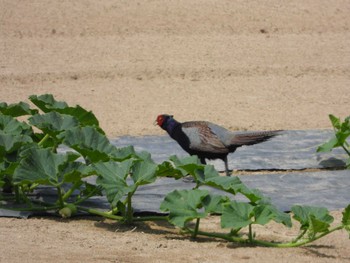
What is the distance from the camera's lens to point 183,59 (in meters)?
13.3

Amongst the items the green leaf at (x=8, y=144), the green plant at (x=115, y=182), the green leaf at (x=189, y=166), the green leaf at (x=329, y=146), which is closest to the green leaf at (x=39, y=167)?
the green plant at (x=115, y=182)

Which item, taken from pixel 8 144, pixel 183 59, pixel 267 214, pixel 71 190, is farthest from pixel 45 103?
pixel 183 59

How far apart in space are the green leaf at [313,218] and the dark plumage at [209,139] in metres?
2.12

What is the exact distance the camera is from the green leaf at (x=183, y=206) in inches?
249

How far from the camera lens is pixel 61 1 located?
14953 millimetres

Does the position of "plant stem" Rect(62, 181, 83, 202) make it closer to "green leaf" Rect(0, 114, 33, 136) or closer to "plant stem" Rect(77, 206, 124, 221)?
"plant stem" Rect(77, 206, 124, 221)

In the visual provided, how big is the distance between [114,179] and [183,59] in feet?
22.6

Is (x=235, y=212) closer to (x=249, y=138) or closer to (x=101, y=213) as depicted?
(x=101, y=213)

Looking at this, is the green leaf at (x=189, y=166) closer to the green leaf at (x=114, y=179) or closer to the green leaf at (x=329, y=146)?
the green leaf at (x=114, y=179)

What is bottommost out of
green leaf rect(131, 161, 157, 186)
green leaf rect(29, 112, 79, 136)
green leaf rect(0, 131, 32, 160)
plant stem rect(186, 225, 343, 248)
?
plant stem rect(186, 225, 343, 248)

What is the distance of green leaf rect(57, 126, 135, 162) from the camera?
6.98m

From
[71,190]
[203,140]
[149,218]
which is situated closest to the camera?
[149,218]

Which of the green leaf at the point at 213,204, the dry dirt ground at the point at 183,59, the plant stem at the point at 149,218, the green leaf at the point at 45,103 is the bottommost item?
the plant stem at the point at 149,218

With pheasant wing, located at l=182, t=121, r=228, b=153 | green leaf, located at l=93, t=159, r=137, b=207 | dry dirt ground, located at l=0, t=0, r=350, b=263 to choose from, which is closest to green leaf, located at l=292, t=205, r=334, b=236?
green leaf, located at l=93, t=159, r=137, b=207
